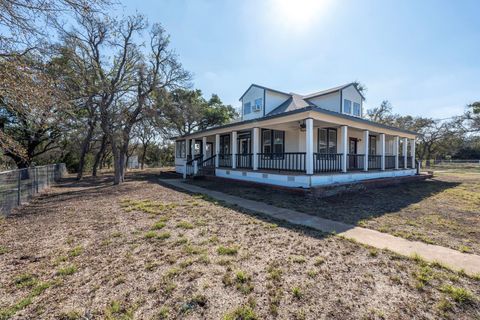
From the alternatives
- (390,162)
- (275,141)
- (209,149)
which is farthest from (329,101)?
(209,149)

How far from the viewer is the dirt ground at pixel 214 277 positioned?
229 cm

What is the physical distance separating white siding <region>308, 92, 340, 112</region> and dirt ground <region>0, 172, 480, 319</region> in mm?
11491

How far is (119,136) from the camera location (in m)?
13.0

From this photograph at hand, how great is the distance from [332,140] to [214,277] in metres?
12.3

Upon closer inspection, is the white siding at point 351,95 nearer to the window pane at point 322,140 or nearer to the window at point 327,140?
the window at point 327,140

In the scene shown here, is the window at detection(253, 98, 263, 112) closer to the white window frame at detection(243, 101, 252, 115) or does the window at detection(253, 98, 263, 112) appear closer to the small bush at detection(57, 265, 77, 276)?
the white window frame at detection(243, 101, 252, 115)

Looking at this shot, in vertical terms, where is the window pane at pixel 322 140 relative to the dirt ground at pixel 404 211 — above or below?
above

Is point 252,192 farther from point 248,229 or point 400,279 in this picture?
point 400,279

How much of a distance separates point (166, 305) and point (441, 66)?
18.1m

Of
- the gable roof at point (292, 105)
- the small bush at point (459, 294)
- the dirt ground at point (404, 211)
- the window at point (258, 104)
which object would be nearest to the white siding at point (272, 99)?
the gable roof at point (292, 105)

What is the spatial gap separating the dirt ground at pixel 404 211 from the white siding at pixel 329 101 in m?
6.38

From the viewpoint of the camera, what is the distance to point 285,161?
1120cm

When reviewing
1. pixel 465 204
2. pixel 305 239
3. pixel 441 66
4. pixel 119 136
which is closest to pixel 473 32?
pixel 441 66

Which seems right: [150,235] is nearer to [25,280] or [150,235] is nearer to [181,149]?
[25,280]
